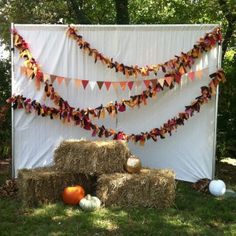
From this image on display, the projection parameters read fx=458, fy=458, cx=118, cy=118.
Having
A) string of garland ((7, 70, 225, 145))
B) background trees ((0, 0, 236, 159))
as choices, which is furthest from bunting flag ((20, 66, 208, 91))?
background trees ((0, 0, 236, 159))

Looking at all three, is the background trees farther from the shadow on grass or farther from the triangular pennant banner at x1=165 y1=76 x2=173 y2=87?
the shadow on grass

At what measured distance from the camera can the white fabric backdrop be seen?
23.4 feet

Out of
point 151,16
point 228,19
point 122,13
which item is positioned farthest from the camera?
point 151,16

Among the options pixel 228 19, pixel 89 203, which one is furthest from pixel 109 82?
pixel 228 19

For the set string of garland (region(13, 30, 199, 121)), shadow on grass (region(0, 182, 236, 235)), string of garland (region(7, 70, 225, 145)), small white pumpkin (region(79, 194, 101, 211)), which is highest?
string of garland (region(13, 30, 199, 121))

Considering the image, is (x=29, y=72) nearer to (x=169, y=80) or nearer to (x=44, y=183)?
(x=44, y=183)

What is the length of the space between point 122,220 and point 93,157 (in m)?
1.04

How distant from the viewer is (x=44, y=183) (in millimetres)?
6039

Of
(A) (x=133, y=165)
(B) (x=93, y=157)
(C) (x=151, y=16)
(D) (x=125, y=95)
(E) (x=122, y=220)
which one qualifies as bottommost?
(E) (x=122, y=220)

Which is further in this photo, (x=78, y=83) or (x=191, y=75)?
(x=78, y=83)

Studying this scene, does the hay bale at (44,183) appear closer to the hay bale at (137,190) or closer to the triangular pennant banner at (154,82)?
the hay bale at (137,190)

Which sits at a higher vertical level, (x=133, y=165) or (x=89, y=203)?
(x=133, y=165)

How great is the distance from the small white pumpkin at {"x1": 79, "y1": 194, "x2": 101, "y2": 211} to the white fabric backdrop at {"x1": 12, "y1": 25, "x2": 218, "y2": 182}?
1757 mm

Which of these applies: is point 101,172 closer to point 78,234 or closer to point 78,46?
point 78,234
